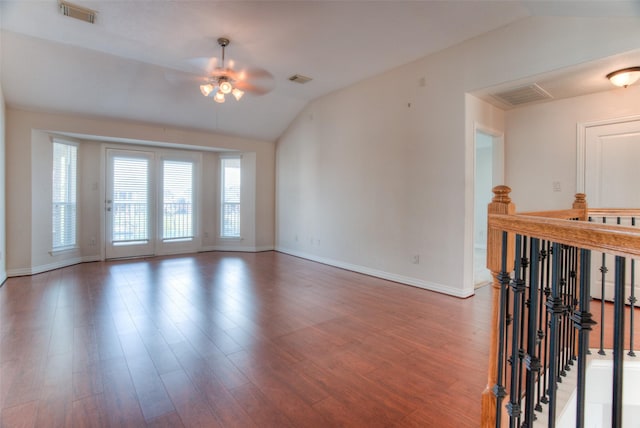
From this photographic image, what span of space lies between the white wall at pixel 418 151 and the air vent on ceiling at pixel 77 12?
3.42m

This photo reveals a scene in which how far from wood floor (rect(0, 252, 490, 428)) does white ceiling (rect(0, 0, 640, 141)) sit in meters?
2.83

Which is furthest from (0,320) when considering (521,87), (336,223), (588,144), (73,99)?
(588,144)

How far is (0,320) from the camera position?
115 inches

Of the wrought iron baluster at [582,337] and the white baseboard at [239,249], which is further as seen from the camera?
the white baseboard at [239,249]

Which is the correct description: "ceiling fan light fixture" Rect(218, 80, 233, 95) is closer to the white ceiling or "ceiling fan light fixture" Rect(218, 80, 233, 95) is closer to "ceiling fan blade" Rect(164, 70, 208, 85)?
"ceiling fan blade" Rect(164, 70, 208, 85)

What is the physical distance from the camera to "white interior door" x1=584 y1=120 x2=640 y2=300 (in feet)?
11.2

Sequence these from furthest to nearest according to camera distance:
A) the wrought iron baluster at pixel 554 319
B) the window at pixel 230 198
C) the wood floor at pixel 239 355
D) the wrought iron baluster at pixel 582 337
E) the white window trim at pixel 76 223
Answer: the window at pixel 230 198 → the white window trim at pixel 76 223 → the wood floor at pixel 239 355 → the wrought iron baluster at pixel 554 319 → the wrought iron baluster at pixel 582 337

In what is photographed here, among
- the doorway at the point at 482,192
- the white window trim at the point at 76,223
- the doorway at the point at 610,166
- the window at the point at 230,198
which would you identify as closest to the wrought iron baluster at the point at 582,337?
the doorway at the point at 610,166

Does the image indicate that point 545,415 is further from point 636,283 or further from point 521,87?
point 521,87

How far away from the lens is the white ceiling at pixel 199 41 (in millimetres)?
2963

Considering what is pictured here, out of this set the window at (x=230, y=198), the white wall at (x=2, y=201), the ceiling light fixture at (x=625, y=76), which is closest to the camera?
the ceiling light fixture at (x=625, y=76)

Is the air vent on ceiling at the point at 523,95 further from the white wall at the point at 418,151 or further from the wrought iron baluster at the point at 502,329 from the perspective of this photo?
the wrought iron baluster at the point at 502,329

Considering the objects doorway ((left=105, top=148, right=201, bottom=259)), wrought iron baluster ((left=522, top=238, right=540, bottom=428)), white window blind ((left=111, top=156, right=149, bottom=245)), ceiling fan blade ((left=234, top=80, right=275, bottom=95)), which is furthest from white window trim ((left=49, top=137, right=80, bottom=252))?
wrought iron baluster ((left=522, top=238, right=540, bottom=428))

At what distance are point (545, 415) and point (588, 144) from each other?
334 cm
